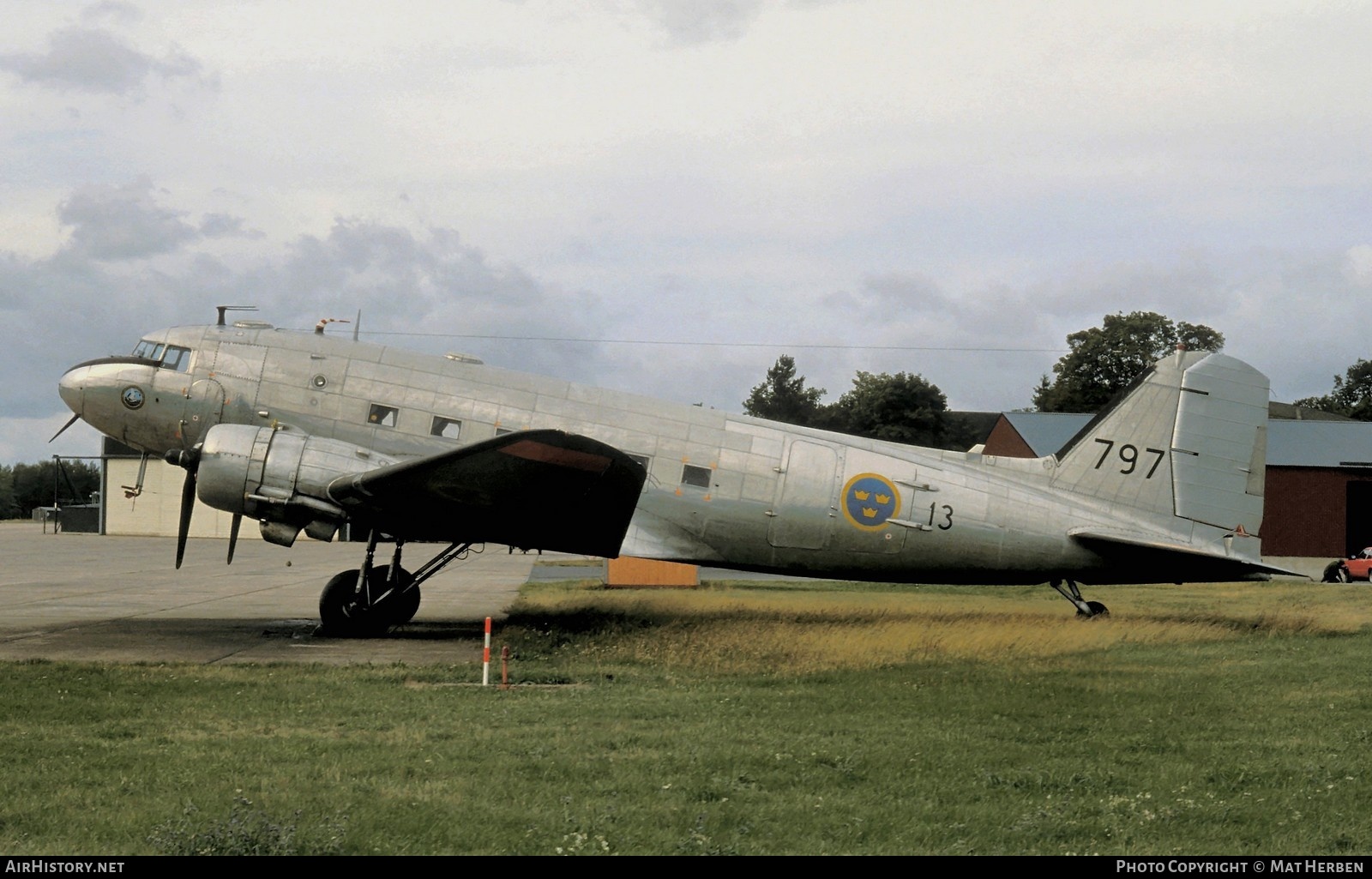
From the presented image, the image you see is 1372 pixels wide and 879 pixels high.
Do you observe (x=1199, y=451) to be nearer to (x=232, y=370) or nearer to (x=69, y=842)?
(x=232, y=370)

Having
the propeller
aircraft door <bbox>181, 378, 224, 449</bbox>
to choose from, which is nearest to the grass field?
the propeller

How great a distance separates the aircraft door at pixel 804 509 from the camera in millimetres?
17141

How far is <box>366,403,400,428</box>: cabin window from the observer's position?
1703cm

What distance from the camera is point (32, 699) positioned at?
10961 mm

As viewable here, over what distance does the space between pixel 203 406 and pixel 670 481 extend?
6741 millimetres

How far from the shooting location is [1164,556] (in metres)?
17.5

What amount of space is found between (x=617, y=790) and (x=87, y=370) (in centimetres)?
1313

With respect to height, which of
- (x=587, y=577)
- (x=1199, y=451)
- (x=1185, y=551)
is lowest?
(x=587, y=577)

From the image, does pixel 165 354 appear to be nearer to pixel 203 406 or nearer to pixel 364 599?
pixel 203 406

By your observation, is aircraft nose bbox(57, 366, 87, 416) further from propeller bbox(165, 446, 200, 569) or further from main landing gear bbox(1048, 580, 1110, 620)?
main landing gear bbox(1048, 580, 1110, 620)

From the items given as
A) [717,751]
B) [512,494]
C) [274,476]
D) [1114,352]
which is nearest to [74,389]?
[274,476]

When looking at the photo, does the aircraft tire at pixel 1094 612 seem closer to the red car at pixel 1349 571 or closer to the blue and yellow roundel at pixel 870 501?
the blue and yellow roundel at pixel 870 501
